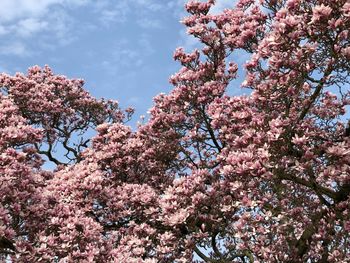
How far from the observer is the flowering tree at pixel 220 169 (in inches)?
418

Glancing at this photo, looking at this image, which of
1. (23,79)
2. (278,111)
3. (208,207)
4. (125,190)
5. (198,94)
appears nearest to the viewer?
(278,111)

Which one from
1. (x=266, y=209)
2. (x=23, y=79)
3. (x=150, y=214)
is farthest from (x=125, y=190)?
(x=23, y=79)

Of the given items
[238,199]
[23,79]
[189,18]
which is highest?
[23,79]

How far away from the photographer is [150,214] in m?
14.0

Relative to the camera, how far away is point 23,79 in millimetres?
20969

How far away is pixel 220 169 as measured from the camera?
12.2 metres

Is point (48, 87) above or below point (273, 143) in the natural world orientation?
above

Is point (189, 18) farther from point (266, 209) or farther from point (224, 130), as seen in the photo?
point (266, 209)

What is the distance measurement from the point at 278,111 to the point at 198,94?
4.02 metres

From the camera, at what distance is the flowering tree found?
10609mm

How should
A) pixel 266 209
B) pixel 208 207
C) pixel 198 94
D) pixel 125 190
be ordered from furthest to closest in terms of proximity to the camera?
1. pixel 198 94
2. pixel 125 190
3. pixel 208 207
4. pixel 266 209

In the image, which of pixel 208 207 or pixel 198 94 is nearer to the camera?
pixel 208 207

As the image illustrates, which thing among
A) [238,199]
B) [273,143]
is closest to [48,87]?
[238,199]

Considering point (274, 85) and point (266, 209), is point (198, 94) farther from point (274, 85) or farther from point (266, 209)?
point (266, 209)
